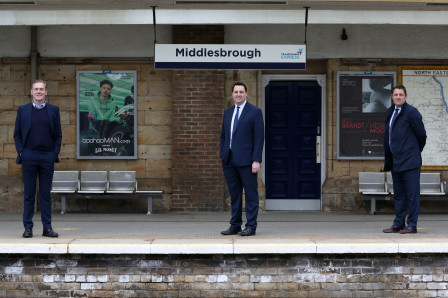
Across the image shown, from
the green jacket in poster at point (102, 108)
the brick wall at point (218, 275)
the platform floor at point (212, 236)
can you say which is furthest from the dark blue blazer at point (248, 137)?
the green jacket in poster at point (102, 108)

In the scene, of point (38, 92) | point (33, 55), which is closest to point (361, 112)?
point (33, 55)

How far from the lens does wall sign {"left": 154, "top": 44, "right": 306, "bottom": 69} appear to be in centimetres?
1045

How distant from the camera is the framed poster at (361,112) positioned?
12391mm

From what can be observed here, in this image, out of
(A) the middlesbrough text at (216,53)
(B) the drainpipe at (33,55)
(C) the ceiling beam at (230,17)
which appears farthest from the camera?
(B) the drainpipe at (33,55)

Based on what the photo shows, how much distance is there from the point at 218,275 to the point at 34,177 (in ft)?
8.43

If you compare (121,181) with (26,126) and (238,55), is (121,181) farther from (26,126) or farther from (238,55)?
(26,126)

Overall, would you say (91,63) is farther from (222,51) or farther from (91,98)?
(222,51)

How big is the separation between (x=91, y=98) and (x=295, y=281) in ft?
20.1

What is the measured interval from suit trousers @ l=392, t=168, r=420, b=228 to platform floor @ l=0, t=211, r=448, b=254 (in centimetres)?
27

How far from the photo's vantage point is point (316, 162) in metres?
12.7

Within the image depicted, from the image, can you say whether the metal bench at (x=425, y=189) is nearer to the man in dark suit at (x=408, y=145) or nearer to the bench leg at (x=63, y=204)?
the man in dark suit at (x=408, y=145)

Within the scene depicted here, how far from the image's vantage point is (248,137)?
842 centimetres

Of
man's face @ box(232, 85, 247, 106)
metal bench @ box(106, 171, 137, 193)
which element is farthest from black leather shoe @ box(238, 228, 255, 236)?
metal bench @ box(106, 171, 137, 193)

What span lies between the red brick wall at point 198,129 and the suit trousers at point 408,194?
3.93m
